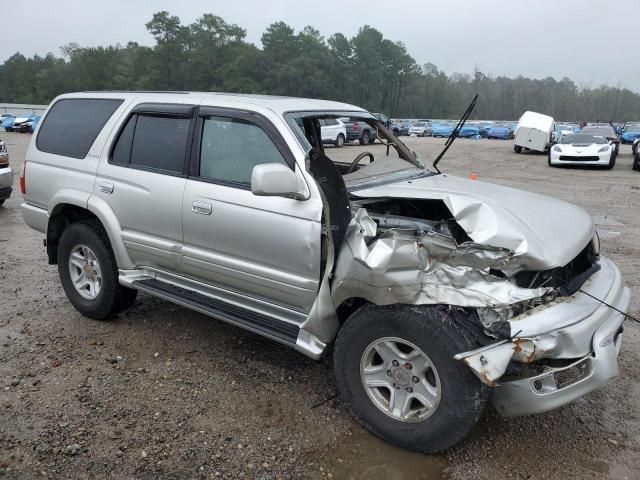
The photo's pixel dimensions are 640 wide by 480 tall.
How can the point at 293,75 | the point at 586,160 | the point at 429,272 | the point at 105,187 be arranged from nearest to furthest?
the point at 429,272 < the point at 105,187 < the point at 586,160 < the point at 293,75

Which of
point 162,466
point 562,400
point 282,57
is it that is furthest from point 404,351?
point 282,57

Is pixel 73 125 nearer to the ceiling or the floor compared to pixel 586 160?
nearer to the ceiling

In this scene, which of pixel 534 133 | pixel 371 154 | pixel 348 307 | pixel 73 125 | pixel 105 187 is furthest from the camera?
pixel 534 133

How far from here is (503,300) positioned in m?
2.57

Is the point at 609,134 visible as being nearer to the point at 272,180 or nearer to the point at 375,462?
the point at 272,180

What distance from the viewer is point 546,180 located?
15.2 meters

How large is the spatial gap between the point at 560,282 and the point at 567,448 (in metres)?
0.93

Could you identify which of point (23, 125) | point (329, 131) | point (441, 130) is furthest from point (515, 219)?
point (441, 130)

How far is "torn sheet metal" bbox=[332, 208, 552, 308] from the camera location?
2.62m

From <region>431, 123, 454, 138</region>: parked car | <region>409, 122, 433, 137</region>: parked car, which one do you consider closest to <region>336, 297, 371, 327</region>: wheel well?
<region>431, 123, 454, 138</region>: parked car

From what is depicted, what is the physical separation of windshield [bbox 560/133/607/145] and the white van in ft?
14.7

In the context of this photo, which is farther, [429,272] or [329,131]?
[329,131]

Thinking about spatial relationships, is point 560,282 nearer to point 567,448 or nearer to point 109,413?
point 567,448

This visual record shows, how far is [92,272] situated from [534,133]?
23682 mm
